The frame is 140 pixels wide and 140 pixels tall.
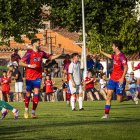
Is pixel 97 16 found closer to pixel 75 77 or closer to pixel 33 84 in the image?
pixel 75 77

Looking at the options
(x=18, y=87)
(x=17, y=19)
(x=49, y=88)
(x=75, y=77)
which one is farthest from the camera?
(x=17, y=19)

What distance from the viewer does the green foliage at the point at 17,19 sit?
70.4 meters

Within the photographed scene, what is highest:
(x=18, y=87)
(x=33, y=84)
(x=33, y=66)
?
(x=33, y=66)

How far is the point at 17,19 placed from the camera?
72062 millimetres

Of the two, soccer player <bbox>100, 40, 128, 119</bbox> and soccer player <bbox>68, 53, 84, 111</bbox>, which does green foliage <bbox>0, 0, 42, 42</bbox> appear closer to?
soccer player <bbox>68, 53, 84, 111</bbox>

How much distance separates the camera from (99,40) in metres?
73.5

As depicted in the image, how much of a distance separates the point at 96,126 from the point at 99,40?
2154 inches

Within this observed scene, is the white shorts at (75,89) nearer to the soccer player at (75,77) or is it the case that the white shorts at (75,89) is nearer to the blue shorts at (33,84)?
the soccer player at (75,77)

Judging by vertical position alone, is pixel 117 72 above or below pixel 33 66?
below

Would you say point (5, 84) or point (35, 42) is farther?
point (5, 84)

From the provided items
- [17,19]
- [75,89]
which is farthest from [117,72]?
[17,19]

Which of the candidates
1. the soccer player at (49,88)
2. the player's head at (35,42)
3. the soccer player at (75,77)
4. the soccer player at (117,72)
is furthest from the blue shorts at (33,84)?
the soccer player at (49,88)

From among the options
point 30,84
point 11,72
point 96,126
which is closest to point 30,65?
point 30,84

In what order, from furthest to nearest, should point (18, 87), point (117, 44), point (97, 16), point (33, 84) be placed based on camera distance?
point (97, 16) < point (18, 87) < point (33, 84) < point (117, 44)
